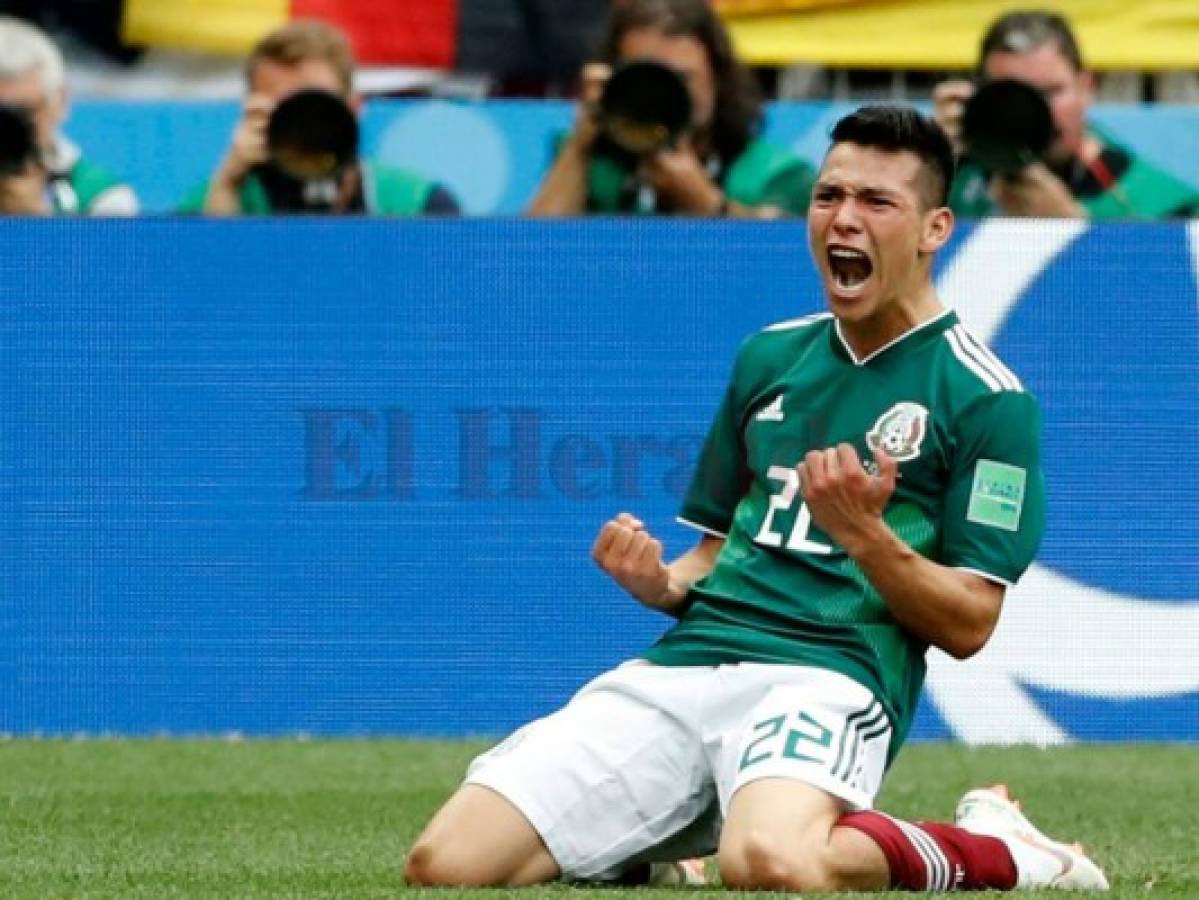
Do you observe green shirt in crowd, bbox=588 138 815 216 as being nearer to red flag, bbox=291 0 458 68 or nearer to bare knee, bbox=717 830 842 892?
red flag, bbox=291 0 458 68

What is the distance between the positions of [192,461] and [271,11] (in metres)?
3.66

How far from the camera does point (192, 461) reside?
895cm

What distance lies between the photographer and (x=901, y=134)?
5.95 metres

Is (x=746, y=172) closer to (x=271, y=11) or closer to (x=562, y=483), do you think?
(x=562, y=483)

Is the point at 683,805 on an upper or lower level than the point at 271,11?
lower

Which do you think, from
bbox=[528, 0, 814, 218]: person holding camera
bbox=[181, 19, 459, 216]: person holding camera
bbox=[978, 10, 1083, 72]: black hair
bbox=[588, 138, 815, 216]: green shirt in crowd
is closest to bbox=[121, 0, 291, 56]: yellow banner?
bbox=[181, 19, 459, 216]: person holding camera

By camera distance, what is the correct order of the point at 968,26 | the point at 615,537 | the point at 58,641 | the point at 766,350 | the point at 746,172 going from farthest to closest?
the point at 968,26 < the point at 746,172 < the point at 58,641 < the point at 766,350 < the point at 615,537

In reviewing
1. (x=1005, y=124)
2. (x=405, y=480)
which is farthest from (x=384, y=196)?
(x=1005, y=124)

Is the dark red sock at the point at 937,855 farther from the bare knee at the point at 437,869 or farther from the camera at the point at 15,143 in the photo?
the camera at the point at 15,143

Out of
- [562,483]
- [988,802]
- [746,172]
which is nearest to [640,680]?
[988,802]

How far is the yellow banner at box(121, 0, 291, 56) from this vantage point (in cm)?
1220

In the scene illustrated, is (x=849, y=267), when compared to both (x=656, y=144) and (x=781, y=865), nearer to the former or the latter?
(x=781, y=865)

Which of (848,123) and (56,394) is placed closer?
(848,123)

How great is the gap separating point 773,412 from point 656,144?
3.41m
